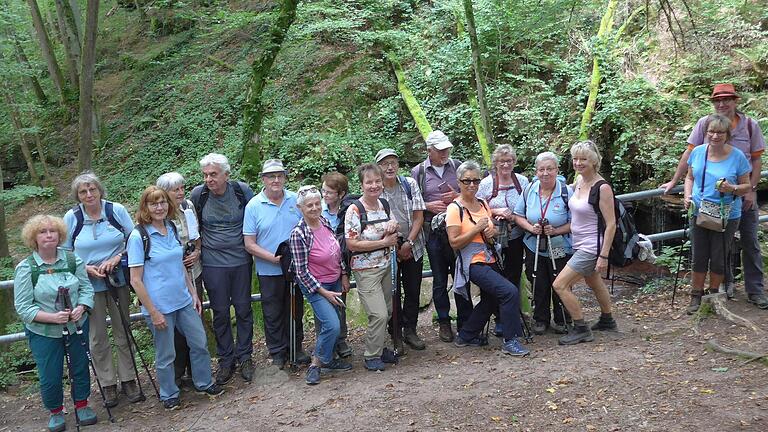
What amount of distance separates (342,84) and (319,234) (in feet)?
34.1

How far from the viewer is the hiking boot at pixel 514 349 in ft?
18.2

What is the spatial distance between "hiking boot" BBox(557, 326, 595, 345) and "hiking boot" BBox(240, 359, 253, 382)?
283cm

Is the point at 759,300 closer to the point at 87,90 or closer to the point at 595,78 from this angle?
the point at 595,78

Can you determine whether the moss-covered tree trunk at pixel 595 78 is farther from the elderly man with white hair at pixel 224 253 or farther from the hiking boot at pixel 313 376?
the hiking boot at pixel 313 376

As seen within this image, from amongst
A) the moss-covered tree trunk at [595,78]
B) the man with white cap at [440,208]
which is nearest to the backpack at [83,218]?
the man with white cap at [440,208]

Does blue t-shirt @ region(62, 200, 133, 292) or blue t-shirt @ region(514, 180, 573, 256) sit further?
blue t-shirt @ region(514, 180, 573, 256)

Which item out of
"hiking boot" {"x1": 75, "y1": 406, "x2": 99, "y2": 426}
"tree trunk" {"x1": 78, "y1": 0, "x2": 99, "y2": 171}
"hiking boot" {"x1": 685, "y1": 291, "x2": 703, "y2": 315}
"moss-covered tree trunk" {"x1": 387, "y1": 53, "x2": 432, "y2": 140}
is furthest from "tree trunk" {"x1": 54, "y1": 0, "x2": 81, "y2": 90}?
"hiking boot" {"x1": 685, "y1": 291, "x2": 703, "y2": 315}

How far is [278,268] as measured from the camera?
5.68 m

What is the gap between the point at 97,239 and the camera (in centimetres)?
523

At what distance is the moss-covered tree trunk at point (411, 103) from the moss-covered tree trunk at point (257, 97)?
13.2 ft

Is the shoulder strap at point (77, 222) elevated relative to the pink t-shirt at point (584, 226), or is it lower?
elevated

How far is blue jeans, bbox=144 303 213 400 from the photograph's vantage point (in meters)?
5.19

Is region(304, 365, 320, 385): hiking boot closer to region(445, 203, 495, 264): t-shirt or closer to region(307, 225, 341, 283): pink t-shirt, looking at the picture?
region(307, 225, 341, 283): pink t-shirt

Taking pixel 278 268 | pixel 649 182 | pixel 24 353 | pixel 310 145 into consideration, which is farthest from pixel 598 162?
pixel 310 145
